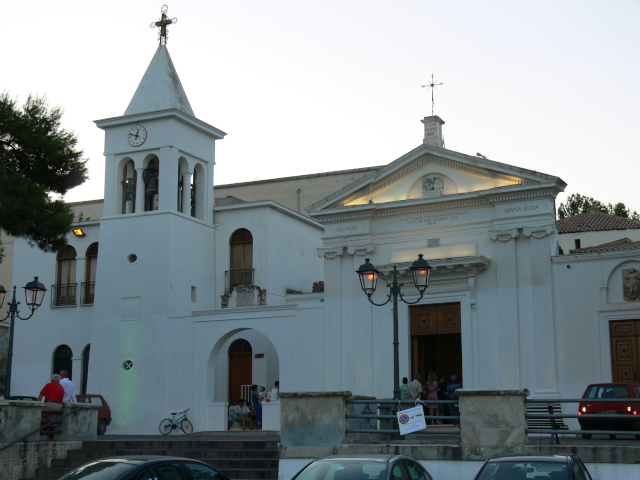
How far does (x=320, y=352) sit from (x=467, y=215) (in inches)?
257

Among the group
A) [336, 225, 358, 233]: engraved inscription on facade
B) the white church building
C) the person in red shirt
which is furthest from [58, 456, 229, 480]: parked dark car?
[336, 225, 358, 233]: engraved inscription on facade

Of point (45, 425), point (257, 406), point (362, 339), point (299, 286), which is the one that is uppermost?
point (299, 286)

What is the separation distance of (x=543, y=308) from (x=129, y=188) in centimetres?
1605

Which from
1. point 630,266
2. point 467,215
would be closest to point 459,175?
point 467,215

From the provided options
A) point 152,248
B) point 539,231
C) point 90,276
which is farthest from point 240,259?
point 539,231

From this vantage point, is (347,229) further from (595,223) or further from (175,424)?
(595,223)

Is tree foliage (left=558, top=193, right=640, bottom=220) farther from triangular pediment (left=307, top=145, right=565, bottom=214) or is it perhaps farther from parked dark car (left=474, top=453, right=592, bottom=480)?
parked dark car (left=474, top=453, right=592, bottom=480)

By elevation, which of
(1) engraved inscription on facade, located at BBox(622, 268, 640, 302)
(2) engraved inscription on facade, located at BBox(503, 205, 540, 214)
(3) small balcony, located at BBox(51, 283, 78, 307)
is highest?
(2) engraved inscription on facade, located at BBox(503, 205, 540, 214)

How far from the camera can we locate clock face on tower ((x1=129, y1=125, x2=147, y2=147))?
108ft

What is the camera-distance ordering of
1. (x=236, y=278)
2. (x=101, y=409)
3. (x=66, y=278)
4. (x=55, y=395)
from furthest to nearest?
1. (x=66, y=278)
2. (x=236, y=278)
3. (x=101, y=409)
4. (x=55, y=395)

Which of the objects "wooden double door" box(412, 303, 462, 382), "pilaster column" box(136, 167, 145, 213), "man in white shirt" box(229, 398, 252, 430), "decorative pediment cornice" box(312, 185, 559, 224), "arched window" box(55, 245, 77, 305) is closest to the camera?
"decorative pediment cornice" box(312, 185, 559, 224)

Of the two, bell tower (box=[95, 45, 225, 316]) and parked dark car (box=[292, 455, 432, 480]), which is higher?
bell tower (box=[95, 45, 225, 316])

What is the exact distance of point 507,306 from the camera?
26.8 m

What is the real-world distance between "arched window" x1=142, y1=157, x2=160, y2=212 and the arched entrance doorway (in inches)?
236
